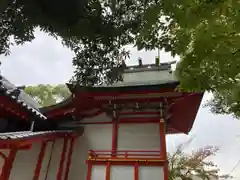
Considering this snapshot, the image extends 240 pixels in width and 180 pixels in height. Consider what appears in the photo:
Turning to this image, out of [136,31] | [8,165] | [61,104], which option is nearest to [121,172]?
[8,165]

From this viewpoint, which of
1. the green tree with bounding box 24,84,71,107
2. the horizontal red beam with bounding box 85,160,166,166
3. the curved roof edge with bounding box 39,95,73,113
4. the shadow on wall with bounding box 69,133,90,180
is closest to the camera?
the horizontal red beam with bounding box 85,160,166,166

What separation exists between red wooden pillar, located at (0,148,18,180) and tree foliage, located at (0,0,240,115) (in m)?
4.07

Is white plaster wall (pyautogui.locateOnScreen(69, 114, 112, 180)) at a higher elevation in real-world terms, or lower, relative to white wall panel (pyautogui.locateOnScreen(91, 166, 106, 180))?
higher

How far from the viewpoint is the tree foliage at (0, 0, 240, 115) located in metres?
2.27

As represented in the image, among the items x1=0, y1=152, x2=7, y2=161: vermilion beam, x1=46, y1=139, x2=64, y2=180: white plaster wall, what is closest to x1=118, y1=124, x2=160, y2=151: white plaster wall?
x1=46, y1=139, x2=64, y2=180: white plaster wall

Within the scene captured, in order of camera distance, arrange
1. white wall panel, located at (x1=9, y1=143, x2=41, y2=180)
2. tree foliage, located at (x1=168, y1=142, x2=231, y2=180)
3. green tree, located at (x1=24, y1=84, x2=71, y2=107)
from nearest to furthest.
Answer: white wall panel, located at (x1=9, y1=143, x2=41, y2=180)
tree foliage, located at (x1=168, y1=142, x2=231, y2=180)
green tree, located at (x1=24, y1=84, x2=71, y2=107)

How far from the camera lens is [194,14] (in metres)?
2.20

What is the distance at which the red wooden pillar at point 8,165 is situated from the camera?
612cm

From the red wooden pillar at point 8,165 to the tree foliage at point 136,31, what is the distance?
13.4 feet

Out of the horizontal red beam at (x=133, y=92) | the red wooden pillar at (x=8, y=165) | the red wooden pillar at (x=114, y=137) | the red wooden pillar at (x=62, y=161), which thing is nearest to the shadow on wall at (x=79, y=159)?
the red wooden pillar at (x=62, y=161)

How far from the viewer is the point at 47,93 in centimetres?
1956

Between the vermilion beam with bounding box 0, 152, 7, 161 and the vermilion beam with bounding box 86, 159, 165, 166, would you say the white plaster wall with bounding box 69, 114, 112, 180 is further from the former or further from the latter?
the vermilion beam with bounding box 0, 152, 7, 161

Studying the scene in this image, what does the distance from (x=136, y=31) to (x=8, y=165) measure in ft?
Answer: 17.3

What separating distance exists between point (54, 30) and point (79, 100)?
229 inches
